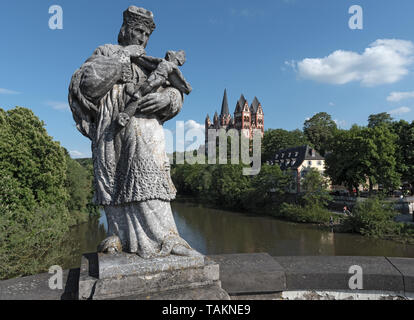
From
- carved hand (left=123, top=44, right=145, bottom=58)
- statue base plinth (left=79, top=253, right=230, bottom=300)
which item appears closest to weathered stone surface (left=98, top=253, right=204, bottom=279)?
statue base plinth (left=79, top=253, right=230, bottom=300)

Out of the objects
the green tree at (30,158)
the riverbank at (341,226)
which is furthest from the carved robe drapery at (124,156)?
the riverbank at (341,226)

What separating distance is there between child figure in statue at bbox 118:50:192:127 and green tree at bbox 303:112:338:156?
60.9 meters

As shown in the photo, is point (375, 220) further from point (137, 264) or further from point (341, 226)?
point (137, 264)

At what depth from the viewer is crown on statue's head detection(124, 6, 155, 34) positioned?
127 inches

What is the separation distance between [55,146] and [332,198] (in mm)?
27028

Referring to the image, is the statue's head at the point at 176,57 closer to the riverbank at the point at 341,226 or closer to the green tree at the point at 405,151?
the riverbank at the point at 341,226

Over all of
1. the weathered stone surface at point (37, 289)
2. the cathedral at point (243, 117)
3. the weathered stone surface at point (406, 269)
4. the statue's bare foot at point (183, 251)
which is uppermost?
the cathedral at point (243, 117)

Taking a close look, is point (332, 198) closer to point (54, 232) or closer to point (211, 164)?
point (211, 164)

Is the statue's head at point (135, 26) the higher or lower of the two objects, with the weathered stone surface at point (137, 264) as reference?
higher

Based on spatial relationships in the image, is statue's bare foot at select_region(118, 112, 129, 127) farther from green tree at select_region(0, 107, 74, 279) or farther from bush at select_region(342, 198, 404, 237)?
bush at select_region(342, 198, 404, 237)

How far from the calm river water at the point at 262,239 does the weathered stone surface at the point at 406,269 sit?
631 inches

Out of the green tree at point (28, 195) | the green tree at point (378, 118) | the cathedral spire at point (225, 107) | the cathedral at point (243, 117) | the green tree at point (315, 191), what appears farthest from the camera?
the cathedral spire at point (225, 107)

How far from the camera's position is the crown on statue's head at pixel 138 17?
3.22 metres

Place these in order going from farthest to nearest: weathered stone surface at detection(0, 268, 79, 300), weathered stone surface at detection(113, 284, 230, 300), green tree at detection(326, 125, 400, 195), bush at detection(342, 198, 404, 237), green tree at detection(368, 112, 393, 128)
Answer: green tree at detection(368, 112, 393, 128)
green tree at detection(326, 125, 400, 195)
bush at detection(342, 198, 404, 237)
weathered stone surface at detection(0, 268, 79, 300)
weathered stone surface at detection(113, 284, 230, 300)
